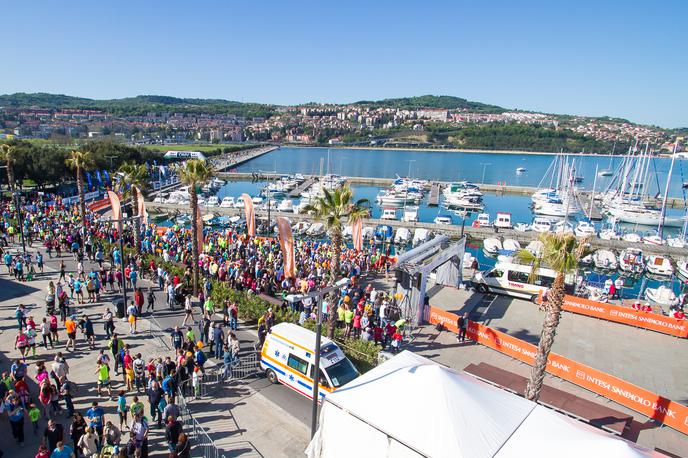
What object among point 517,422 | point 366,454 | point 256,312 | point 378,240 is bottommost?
point 378,240

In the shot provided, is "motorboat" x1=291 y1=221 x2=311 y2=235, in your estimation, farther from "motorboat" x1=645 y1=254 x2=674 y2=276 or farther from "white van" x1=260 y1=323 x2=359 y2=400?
"motorboat" x1=645 y1=254 x2=674 y2=276

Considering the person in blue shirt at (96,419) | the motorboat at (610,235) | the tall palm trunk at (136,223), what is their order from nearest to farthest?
the person in blue shirt at (96,419)
the tall palm trunk at (136,223)
the motorboat at (610,235)

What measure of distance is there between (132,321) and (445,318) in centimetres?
1185

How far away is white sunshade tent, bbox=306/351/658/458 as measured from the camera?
6281mm

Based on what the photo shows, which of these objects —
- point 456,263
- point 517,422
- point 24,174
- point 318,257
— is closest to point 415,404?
point 517,422

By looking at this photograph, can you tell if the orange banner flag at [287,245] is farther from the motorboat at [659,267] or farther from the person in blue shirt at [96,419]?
the motorboat at [659,267]

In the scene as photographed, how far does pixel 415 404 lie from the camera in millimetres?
6996

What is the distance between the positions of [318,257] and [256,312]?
8650 mm

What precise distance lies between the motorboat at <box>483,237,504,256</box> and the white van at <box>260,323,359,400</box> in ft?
99.6

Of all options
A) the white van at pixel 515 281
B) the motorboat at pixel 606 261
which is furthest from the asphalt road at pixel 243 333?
the motorboat at pixel 606 261

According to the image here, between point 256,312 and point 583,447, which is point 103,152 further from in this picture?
point 583,447

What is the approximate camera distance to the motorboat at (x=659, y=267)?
31736 millimetres

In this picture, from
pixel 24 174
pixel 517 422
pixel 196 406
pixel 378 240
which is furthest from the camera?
pixel 24 174

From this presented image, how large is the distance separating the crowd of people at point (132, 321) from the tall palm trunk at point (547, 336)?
470 cm
